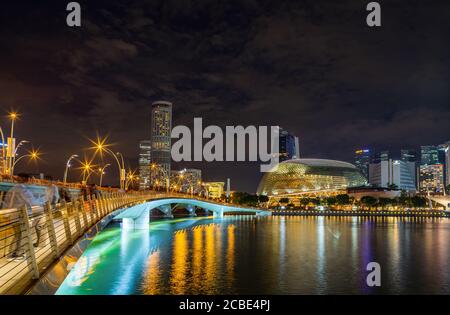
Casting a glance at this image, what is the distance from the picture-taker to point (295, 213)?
15650 cm

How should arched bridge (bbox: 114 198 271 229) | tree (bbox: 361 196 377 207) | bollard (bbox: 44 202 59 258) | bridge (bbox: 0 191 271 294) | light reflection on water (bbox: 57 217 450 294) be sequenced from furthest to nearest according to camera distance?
tree (bbox: 361 196 377 207) < arched bridge (bbox: 114 198 271 229) < light reflection on water (bbox: 57 217 450 294) < bollard (bbox: 44 202 59 258) < bridge (bbox: 0 191 271 294)

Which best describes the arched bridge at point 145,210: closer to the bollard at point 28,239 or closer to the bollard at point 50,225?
the bollard at point 50,225

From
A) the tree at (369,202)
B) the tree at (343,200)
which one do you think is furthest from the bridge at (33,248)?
the tree at (343,200)

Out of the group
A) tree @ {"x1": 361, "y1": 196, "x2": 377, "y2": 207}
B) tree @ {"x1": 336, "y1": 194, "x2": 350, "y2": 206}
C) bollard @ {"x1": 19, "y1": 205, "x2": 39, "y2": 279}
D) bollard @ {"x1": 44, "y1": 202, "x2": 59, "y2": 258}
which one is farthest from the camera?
tree @ {"x1": 336, "y1": 194, "x2": 350, "y2": 206}

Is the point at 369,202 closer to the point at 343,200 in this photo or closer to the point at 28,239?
the point at 343,200

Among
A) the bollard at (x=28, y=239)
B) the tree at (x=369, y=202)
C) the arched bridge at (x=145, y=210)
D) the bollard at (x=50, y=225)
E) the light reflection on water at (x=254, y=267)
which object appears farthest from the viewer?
the tree at (x=369, y=202)

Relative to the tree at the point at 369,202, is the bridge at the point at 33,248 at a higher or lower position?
higher

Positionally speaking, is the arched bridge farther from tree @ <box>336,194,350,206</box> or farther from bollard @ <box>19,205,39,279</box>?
tree @ <box>336,194,350,206</box>

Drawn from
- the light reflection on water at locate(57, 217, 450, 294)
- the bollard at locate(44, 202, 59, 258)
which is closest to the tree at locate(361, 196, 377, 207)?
the light reflection on water at locate(57, 217, 450, 294)

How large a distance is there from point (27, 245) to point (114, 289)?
51.4 ft

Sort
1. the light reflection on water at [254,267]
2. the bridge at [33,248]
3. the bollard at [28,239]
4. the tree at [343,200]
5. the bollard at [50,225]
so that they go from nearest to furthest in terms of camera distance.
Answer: the bollard at [28,239], the bridge at [33,248], the bollard at [50,225], the light reflection on water at [254,267], the tree at [343,200]

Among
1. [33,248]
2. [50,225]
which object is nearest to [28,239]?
[33,248]
